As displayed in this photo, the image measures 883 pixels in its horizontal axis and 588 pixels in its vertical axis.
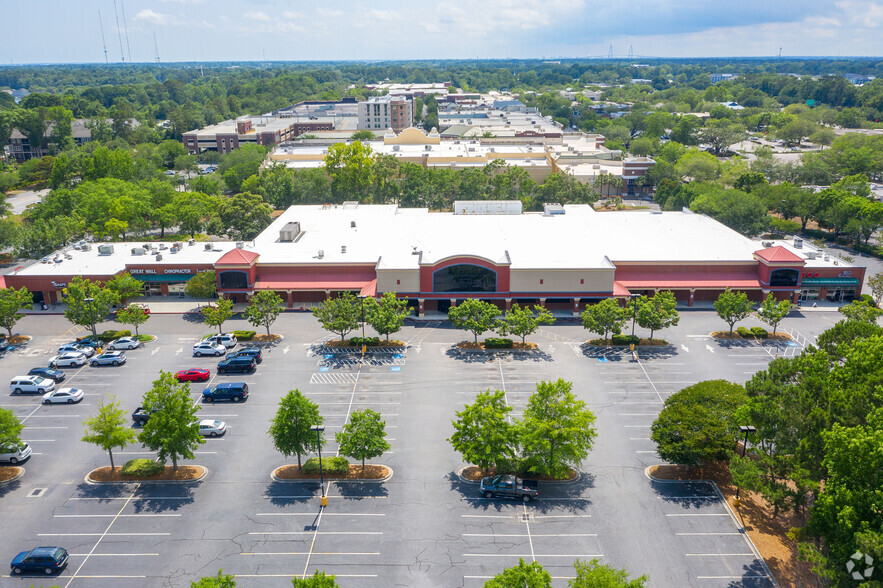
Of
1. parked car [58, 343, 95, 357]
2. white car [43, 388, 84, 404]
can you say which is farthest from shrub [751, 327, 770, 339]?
parked car [58, 343, 95, 357]

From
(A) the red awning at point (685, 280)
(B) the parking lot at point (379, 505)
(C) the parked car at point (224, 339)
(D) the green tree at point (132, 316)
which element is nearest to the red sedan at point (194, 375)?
(B) the parking lot at point (379, 505)

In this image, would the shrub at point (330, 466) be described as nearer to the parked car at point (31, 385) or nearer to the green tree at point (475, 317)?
the green tree at point (475, 317)

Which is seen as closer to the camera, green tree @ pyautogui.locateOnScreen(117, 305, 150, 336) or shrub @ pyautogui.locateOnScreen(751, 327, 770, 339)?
green tree @ pyautogui.locateOnScreen(117, 305, 150, 336)

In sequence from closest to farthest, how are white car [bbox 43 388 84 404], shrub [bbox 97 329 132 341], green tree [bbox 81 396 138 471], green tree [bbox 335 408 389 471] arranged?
green tree [bbox 335 408 389 471], green tree [bbox 81 396 138 471], white car [bbox 43 388 84 404], shrub [bbox 97 329 132 341]

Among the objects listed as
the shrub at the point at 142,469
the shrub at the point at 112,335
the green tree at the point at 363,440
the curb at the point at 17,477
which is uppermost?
the green tree at the point at 363,440

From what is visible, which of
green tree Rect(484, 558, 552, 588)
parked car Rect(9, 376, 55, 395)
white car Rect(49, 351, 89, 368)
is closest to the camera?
green tree Rect(484, 558, 552, 588)

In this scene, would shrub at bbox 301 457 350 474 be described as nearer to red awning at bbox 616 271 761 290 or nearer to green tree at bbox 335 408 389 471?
green tree at bbox 335 408 389 471

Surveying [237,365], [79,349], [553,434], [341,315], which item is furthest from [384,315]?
[79,349]
